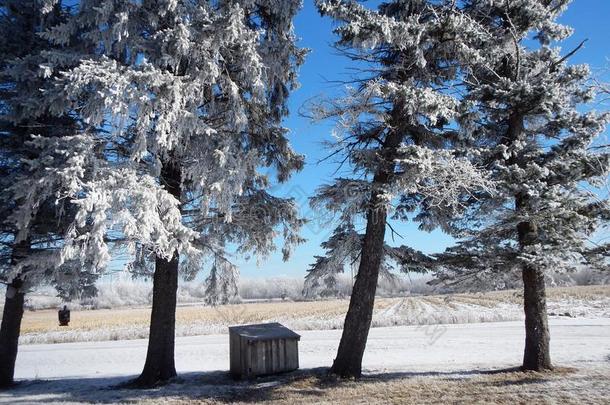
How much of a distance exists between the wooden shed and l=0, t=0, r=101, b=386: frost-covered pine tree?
3966 mm

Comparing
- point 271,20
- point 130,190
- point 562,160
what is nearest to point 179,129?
point 130,190

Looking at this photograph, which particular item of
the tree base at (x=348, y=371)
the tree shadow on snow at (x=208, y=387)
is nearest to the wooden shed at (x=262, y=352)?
the tree shadow on snow at (x=208, y=387)

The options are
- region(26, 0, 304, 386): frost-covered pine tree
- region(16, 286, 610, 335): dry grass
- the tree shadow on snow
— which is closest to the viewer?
region(26, 0, 304, 386): frost-covered pine tree

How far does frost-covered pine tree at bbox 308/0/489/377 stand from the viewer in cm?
830

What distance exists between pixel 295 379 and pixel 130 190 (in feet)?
18.3

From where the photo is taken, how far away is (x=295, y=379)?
9.62m

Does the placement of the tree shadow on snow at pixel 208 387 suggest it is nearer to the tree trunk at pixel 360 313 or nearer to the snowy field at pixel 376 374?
the snowy field at pixel 376 374

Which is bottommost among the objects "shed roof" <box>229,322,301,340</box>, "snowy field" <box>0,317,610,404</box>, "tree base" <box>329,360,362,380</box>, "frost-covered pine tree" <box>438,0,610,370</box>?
"snowy field" <box>0,317,610,404</box>

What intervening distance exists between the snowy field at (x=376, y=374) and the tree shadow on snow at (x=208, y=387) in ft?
0.07

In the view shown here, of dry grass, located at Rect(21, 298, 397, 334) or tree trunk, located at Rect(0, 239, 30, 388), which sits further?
dry grass, located at Rect(21, 298, 397, 334)

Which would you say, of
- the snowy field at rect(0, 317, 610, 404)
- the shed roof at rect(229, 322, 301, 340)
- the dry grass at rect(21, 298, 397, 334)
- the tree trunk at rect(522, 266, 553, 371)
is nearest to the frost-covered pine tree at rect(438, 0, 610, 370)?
the tree trunk at rect(522, 266, 553, 371)

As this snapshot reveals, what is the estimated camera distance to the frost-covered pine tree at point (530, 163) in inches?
331

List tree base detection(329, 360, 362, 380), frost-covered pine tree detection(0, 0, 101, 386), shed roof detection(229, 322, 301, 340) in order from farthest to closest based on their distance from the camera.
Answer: shed roof detection(229, 322, 301, 340) < tree base detection(329, 360, 362, 380) < frost-covered pine tree detection(0, 0, 101, 386)

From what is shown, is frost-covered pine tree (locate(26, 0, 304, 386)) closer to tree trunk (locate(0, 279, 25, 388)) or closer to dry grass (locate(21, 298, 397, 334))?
tree trunk (locate(0, 279, 25, 388))
